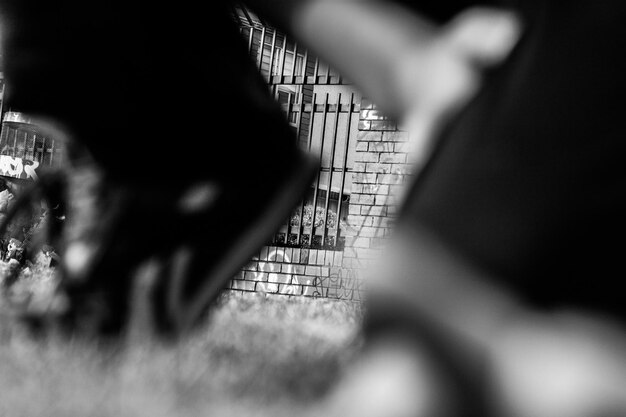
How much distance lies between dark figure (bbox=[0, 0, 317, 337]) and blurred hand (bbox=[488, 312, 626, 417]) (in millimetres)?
770

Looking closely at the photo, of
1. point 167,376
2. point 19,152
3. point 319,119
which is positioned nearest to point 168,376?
point 167,376

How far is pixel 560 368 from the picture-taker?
2.54 ft

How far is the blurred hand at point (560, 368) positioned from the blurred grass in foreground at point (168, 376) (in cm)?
22

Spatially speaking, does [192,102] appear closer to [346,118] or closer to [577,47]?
[577,47]

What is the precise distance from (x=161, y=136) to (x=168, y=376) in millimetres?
525

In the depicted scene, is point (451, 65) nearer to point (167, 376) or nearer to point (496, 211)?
point (496, 211)

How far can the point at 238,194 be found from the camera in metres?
1.51

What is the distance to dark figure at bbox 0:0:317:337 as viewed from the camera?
1.44 meters

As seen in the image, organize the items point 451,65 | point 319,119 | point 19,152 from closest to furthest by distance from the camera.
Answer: point 451,65
point 319,119
point 19,152

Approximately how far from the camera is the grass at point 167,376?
1.02 m

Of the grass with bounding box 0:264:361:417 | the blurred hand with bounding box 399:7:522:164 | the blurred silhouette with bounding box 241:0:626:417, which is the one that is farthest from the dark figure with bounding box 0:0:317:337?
the blurred silhouette with bounding box 241:0:626:417

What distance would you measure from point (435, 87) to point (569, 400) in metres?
0.37

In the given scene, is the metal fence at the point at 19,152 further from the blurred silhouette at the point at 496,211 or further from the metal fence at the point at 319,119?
the blurred silhouette at the point at 496,211

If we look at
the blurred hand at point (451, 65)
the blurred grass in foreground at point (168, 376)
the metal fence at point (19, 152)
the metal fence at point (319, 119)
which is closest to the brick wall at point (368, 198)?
the metal fence at point (319, 119)
